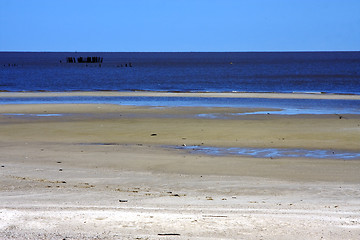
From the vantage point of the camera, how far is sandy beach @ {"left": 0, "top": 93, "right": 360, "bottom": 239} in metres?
7.78

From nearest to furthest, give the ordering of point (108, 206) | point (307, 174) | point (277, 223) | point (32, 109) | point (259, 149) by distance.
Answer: point (277, 223) < point (108, 206) < point (307, 174) < point (259, 149) < point (32, 109)

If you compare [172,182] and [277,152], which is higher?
[172,182]

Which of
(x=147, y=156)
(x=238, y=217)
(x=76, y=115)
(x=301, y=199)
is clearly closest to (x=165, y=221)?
(x=238, y=217)

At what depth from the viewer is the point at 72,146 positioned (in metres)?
18.2

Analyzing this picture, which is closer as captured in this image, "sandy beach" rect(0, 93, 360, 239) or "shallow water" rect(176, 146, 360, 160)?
"sandy beach" rect(0, 93, 360, 239)

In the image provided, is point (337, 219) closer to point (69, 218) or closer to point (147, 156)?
point (69, 218)

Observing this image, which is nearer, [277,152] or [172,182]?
[172,182]

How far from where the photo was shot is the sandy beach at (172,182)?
778 centimetres

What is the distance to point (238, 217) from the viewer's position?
329 inches

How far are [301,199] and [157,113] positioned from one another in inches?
805

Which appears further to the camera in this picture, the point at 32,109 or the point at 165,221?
the point at 32,109

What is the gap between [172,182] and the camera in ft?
40.0

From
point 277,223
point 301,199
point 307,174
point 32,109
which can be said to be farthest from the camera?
point 32,109

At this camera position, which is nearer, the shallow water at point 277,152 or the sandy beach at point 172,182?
the sandy beach at point 172,182
